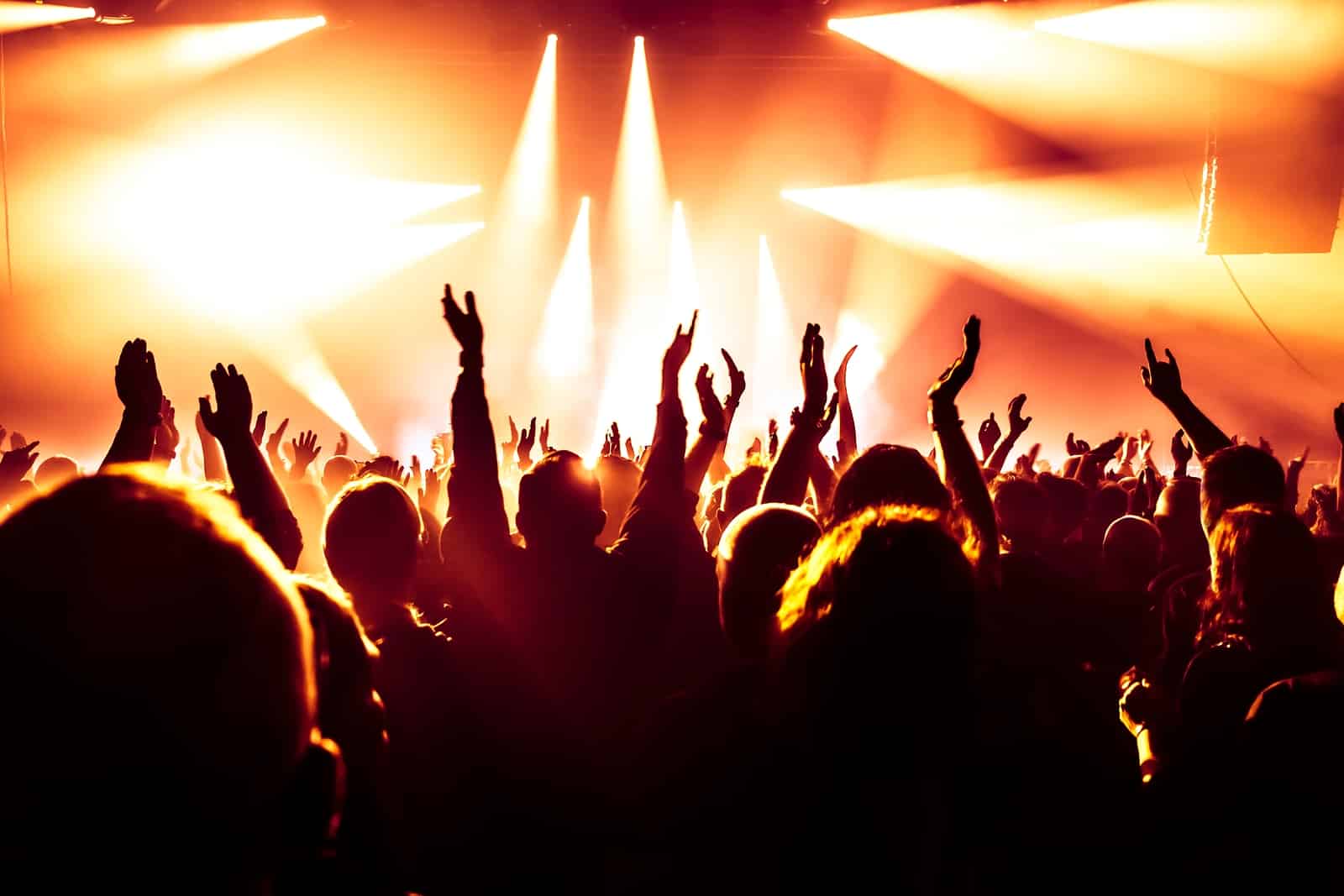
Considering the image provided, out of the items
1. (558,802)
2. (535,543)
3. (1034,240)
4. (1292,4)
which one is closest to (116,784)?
(558,802)

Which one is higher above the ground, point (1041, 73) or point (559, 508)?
point (1041, 73)

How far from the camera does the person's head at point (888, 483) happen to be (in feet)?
6.29

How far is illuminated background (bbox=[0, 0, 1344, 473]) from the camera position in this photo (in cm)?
1167

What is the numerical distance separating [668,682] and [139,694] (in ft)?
5.57

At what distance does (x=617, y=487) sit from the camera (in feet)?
13.4

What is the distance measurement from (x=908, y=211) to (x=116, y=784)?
14291 mm

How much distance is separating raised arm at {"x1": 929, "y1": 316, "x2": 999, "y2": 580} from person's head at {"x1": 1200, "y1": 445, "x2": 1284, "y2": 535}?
57cm

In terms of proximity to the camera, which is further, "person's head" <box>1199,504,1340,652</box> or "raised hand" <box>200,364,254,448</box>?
"raised hand" <box>200,364,254,448</box>

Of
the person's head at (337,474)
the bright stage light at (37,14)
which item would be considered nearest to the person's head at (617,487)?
the person's head at (337,474)

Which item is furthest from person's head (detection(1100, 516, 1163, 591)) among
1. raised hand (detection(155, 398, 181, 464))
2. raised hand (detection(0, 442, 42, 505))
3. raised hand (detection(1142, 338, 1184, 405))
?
raised hand (detection(0, 442, 42, 505))

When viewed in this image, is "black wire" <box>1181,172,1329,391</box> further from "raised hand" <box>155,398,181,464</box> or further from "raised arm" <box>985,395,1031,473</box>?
"raised hand" <box>155,398,181,464</box>

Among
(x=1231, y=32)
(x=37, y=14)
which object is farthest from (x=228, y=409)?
(x=37, y=14)

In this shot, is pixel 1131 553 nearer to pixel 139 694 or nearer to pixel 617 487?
pixel 617 487

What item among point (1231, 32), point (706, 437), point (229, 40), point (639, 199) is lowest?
point (706, 437)
